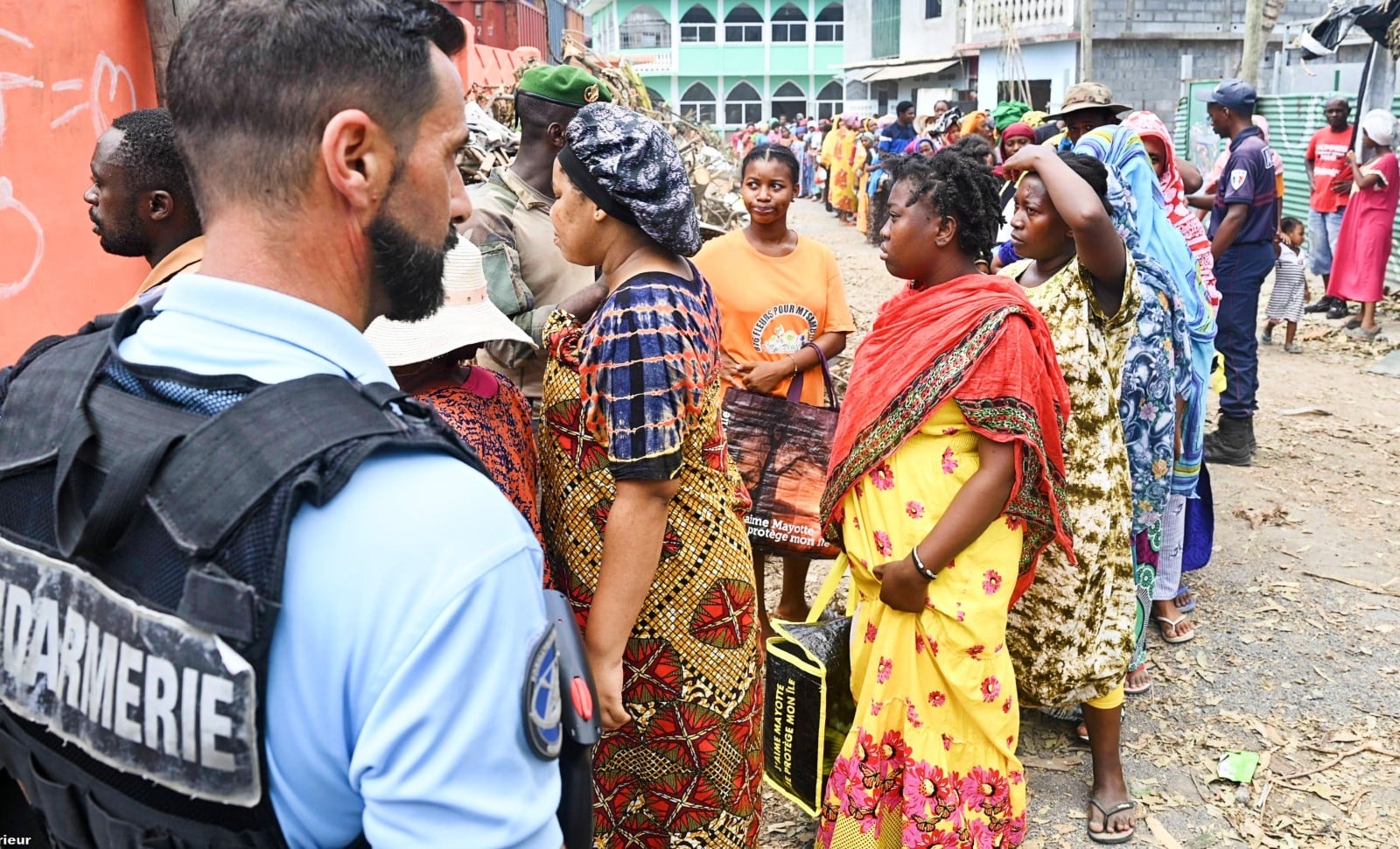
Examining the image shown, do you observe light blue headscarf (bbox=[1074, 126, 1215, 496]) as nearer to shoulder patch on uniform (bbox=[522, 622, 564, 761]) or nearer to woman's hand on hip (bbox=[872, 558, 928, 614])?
woman's hand on hip (bbox=[872, 558, 928, 614])

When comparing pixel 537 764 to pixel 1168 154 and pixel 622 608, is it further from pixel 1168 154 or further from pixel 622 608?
pixel 1168 154

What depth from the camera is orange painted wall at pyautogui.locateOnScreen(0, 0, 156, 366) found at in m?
3.41

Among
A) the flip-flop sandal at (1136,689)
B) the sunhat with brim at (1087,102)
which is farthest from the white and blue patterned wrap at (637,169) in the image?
the sunhat with brim at (1087,102)

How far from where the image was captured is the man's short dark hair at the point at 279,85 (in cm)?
106

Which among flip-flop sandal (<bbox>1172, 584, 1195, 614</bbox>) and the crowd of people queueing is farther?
flip-flop sandal (<bbox>1172, 584, 1195, 614</bbox>)

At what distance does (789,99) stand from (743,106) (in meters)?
2.01

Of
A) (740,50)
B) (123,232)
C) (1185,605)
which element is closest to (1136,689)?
(1185,605)

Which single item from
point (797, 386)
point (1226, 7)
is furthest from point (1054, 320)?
point (1226, 7)

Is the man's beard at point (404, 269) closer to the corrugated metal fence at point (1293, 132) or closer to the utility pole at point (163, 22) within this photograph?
the utility pole at point (163, 22)

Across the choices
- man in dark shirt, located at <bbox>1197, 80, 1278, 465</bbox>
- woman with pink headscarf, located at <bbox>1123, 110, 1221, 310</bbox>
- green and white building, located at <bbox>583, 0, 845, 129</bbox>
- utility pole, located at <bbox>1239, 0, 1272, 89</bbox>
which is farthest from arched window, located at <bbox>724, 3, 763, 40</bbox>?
woman with pink headscarf, located at <bbox>1123, 110, 1221, 310</bbox>

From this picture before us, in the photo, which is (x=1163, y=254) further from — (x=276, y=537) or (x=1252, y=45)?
(x=1252, y=45)

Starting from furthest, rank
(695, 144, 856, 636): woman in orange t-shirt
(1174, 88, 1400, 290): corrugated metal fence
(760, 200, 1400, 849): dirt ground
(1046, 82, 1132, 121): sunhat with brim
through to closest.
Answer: (1174, 88, 1400, 290): corrugated metal fence < (1046, 82, 1132, 121): sunhat with brim < (695, 144, 856, 636): woman in orange t-shirt < (760, 200, 1400, 849): dirt ground

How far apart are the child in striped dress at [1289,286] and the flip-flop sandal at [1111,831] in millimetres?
6560

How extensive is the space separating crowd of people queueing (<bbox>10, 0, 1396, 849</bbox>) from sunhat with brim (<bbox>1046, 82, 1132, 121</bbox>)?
0.06 meters
